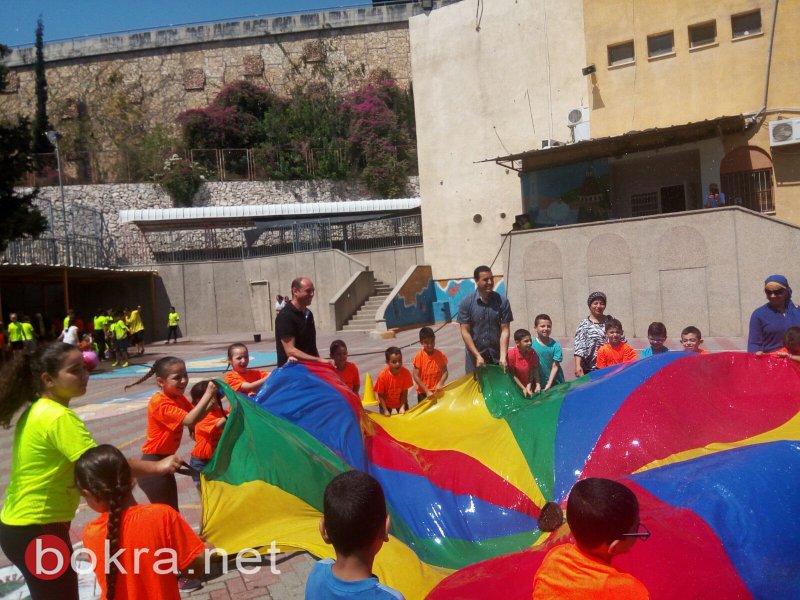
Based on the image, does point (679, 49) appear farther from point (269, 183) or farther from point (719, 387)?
point (269, 183)

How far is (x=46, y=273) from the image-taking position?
75.7ft

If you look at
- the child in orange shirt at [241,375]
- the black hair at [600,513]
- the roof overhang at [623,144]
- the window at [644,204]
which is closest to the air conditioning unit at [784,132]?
the roof overhang at [623,144]

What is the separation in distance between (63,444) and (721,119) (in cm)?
1873

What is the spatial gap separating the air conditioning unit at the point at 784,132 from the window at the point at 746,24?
253 centimetres

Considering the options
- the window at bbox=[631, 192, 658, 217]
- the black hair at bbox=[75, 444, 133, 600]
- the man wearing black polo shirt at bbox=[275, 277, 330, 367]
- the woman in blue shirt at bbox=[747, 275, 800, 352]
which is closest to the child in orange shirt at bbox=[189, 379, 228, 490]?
the man wearing black polo shirt at bbox=[275, 277, 330, 367]

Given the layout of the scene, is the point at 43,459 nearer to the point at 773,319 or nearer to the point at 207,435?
the point at 207,435

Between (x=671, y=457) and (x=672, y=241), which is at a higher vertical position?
(x=672, y=241)

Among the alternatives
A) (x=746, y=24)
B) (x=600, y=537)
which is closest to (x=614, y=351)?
(x=600, y=537)

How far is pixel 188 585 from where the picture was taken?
481 centimetres

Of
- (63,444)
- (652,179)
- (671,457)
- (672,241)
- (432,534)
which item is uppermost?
(652,179)

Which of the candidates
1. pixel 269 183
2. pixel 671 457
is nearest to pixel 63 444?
pixel 671 457

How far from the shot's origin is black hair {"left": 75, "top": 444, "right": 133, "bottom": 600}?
2832 mm

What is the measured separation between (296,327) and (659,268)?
12.4 metres

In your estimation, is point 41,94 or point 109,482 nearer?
point 109,482
